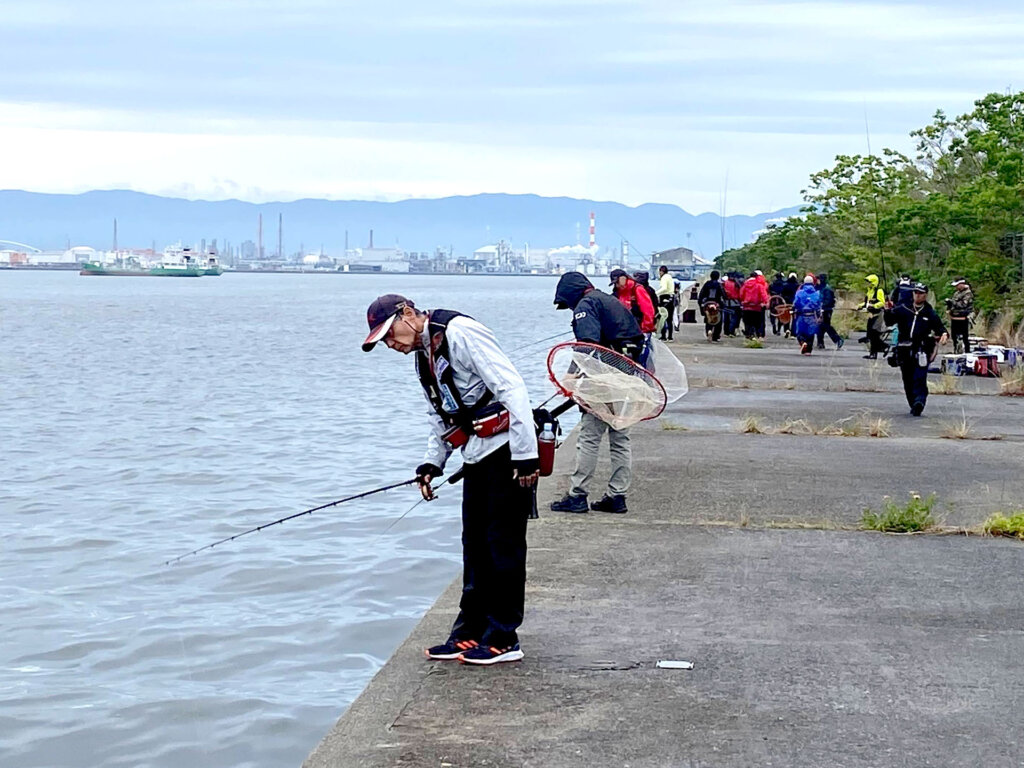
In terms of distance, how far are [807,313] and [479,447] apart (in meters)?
23.8

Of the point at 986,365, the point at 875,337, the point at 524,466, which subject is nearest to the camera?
the point at 524,466

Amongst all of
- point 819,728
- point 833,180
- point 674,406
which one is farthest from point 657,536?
point 833,180

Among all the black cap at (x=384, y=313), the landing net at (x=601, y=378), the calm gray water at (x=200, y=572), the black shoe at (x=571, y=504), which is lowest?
the calm gray water at (x=200, y=572)

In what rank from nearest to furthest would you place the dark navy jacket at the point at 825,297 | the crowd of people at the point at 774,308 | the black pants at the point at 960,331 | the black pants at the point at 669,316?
the black pants at the point at 960,331, the crowd of people at the point at 774,308, the dark navy jacket at the point at 825,297, the black pants at the point at 669,316

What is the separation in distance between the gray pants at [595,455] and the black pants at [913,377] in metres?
7.52

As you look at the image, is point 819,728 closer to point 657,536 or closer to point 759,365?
point 657,536

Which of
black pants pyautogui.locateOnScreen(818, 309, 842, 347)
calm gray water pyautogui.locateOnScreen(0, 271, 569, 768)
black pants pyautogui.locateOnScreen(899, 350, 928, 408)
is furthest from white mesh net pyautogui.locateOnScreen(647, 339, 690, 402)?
black pants pyautogui.locateOnScreen(818, 309, 842, 347)

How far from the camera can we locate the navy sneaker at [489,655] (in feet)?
22.9

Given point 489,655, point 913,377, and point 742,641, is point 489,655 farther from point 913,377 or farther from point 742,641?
point 913,377

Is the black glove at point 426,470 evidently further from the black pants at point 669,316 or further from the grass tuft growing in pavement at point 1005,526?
the black pants at point 669,316

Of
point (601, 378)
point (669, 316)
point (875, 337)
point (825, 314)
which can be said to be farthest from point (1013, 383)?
point (669, 316)

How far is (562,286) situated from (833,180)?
42971mm

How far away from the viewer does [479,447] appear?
6.84m

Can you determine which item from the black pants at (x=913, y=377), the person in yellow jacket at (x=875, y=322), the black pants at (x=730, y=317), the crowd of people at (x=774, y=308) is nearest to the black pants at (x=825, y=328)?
the crowd of people at (x=774, y=308)
